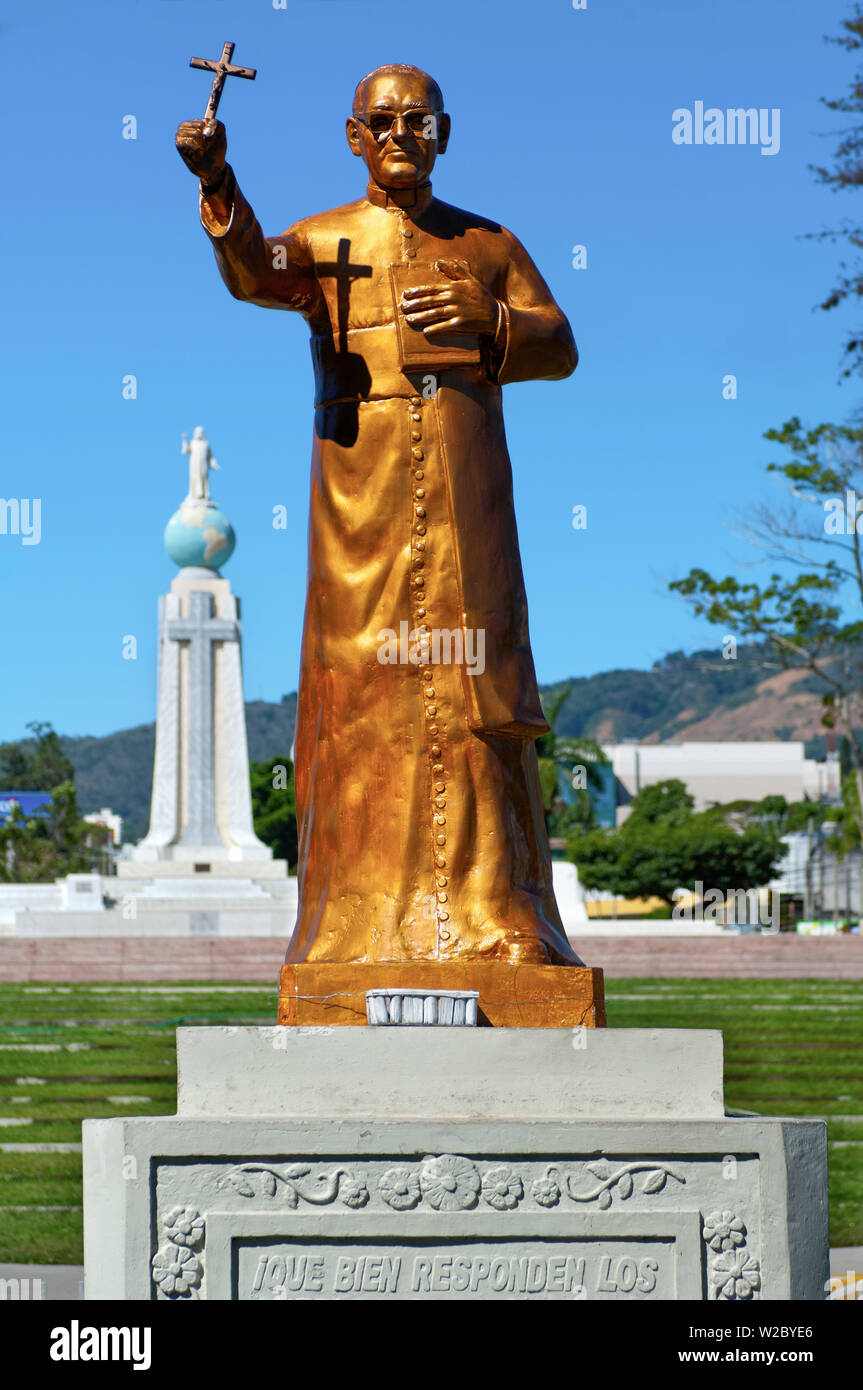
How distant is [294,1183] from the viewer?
4.83 metres

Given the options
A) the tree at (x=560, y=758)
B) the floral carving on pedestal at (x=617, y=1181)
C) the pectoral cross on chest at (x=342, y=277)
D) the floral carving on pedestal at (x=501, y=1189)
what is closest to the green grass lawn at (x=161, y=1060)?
the floral carving on pedestal at (x=501, y=1189)

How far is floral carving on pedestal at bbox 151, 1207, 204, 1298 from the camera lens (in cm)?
479

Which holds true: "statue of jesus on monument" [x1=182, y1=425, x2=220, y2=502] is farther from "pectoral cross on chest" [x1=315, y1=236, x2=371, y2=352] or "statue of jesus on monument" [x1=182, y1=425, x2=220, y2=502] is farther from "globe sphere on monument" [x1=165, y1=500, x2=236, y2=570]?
"pectoral cross on chest" [x1=315, y1=236, x2=371, y2=352]

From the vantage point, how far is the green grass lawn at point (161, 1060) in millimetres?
9320

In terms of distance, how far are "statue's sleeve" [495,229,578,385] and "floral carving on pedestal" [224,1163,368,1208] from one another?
2.73 metres

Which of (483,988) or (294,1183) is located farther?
(483,988)

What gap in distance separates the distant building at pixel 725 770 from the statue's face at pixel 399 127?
79535mm

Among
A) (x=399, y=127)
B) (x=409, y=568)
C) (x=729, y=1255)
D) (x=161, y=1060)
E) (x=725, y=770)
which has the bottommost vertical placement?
(x=161, y=1060)

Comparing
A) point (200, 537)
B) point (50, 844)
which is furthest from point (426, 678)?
point (50, 844)

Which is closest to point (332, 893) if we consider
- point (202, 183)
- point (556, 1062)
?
point (556, 1062)

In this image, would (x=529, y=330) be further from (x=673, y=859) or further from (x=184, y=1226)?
(x=673, y=859)

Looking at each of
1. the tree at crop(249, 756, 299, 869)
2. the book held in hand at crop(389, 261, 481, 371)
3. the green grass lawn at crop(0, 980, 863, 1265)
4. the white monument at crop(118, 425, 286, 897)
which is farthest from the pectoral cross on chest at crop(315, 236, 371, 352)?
the tree at crop(249, 756, 299, 869)

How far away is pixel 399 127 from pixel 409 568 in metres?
1.52

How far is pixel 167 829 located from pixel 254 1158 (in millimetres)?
30820
